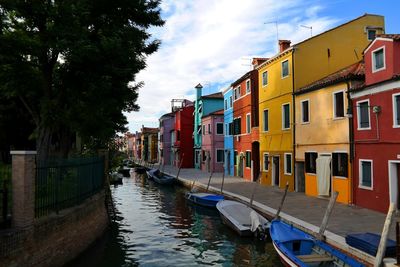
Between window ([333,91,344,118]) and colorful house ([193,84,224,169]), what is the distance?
1158 inches

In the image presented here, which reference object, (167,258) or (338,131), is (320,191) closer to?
(338,131)

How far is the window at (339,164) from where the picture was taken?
18.8 metres

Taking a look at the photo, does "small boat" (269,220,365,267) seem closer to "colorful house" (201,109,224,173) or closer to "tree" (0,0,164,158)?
"tree" (0,0,164,158)

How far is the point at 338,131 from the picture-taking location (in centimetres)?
1931

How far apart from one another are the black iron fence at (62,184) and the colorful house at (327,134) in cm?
1097

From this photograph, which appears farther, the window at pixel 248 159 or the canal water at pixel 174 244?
the window at pixel 248 159

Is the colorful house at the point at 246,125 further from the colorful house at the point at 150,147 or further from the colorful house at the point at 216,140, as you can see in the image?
the colorful house at the point at 150,147

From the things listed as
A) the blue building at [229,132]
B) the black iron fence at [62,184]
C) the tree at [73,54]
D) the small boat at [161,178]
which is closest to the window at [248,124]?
the blue building at [229,132]

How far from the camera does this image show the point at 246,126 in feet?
109

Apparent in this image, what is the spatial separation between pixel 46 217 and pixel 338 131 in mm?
13966

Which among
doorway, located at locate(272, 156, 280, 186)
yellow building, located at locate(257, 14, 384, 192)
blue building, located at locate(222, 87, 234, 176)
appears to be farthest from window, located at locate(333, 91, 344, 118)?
blue building, located at locate(222, 87, 234, 176)

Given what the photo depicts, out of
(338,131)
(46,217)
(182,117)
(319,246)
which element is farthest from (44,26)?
(182,117)

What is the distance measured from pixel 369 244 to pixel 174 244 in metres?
7.20

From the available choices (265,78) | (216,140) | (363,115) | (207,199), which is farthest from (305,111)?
(216,140)
